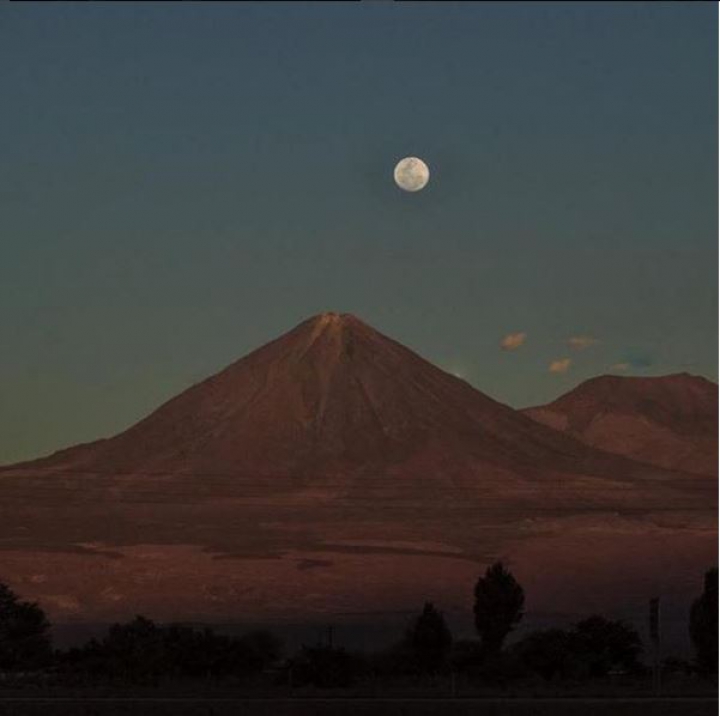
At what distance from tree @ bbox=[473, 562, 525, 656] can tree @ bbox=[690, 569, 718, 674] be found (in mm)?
15945

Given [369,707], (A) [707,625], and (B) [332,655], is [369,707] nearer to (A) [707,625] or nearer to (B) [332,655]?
(B) [332,655]

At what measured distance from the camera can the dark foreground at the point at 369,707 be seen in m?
53.1

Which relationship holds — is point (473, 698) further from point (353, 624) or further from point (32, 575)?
point (32, 575)

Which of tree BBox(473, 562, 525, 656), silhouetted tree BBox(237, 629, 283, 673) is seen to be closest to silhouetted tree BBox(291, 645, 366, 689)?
silhouetted tree BBox(237, 629, 283, 673)

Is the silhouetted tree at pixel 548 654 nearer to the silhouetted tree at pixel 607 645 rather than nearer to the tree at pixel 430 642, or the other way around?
the silhouetted tree at pixel 607 645

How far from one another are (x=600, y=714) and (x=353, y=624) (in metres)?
116

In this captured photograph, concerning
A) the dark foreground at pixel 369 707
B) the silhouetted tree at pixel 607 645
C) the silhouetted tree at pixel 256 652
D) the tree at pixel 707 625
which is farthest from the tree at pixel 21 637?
the dark foreground at pixel 369 707

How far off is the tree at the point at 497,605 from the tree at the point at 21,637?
23.3 metres

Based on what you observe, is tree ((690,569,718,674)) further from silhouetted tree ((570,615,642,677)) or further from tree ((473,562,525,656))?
tree ((473,562,525,656))

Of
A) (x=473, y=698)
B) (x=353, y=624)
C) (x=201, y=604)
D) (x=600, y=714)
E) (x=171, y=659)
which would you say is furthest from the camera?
(x=201, y=604)

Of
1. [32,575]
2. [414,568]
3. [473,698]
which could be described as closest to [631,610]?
[414,568]

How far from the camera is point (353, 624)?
168375 mm

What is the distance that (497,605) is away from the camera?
10388cm

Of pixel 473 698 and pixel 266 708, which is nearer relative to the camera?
pixel 266 708
